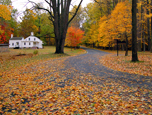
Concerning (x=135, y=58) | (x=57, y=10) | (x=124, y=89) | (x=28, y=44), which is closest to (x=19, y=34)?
(x=28, y=44)

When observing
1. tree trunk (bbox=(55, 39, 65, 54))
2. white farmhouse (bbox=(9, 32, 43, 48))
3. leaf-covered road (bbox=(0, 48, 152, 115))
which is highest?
white farmhouse (bbox=(9, 32, 43, 48))

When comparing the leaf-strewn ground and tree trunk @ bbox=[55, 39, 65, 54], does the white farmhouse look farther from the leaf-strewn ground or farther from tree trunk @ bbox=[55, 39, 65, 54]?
the leaf-strewn ground

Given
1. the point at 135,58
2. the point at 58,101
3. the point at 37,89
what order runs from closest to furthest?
1. the point at 58,101
2. the point at 37,89
3. the point at 135,58

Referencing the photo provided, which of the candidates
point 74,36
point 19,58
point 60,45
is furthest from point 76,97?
point 74,36

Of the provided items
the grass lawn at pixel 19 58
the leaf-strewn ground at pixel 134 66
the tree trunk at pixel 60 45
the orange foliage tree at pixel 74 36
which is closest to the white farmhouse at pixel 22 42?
the orange foliage tree at pixel 74 36

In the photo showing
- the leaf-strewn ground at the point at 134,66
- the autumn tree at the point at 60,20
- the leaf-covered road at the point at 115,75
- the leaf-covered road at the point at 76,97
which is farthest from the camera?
the autumn tree at the point at 60,20

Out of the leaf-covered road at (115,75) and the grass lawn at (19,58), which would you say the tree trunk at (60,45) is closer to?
the grass lawn at (19,58)

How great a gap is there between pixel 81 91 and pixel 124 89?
1.89 meters

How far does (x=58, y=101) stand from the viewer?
4766 mm

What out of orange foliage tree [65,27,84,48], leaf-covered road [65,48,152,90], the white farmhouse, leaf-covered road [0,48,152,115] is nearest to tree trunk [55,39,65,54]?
leaf-covered road [65,48,152,90]

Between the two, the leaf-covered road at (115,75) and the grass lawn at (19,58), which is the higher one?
the grass lawn at (19,58)

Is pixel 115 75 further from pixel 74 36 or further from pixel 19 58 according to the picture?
pixel 74 36

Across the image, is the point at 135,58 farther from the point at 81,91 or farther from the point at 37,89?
the point at 37,89

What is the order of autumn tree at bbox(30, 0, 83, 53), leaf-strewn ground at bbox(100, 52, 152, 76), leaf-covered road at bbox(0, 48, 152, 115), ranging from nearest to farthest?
leaf-covered road at bbox(0, 48, 152, 115), leaf-strewn ground at bbox(100, 52, 152, 76), autumn tree at bbox(30, 0, 83, 53)
